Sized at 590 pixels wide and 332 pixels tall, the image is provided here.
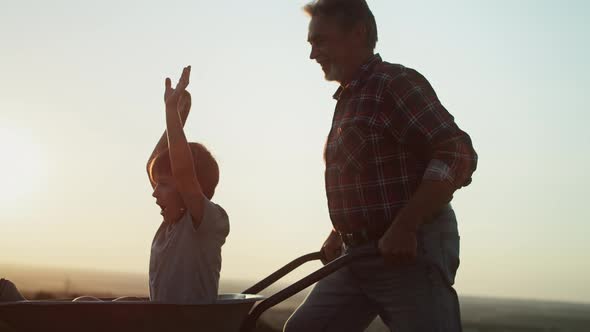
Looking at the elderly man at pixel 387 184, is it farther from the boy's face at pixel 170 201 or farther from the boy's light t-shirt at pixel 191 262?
the boy's face at pixel 170 201

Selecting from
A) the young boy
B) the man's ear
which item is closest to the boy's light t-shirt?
the young boy

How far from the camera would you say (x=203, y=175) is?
12.6 feet

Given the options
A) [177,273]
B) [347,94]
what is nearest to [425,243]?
[347,94]

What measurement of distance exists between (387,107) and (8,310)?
1844mm

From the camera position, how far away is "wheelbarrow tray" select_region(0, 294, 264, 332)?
9.25 feet

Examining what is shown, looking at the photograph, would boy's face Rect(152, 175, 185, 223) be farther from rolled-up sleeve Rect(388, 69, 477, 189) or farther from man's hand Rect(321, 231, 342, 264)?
rolled-up sleeve Rect(388, 69, 477, 189)

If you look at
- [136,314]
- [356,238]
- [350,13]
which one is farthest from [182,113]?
[136,314]

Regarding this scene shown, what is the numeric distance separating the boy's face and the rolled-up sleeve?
1.14 meters

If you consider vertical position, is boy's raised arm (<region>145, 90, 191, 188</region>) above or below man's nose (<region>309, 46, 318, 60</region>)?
below

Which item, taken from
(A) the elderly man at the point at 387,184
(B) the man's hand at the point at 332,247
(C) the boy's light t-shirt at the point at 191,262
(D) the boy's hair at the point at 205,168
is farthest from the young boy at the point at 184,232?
(B) the man's hand at the point at 332,247

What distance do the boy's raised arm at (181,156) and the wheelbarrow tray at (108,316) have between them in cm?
58

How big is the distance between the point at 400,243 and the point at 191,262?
1035 millimetres

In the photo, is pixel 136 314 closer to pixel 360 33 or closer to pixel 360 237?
pixel 360 237

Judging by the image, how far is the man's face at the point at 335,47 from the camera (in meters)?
3.68
